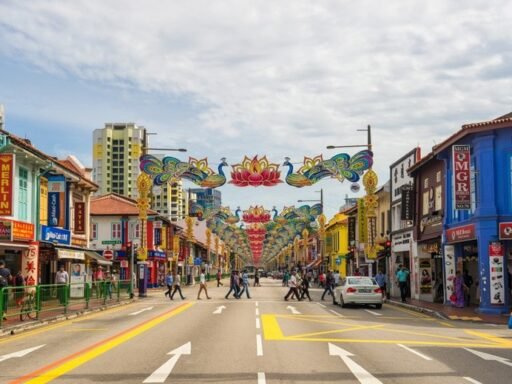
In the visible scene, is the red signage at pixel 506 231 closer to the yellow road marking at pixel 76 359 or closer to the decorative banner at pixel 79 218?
the yellow road marking at pixel 76 359

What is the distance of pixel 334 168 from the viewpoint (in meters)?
38.9

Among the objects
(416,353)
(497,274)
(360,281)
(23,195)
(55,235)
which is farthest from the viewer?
(55,235)

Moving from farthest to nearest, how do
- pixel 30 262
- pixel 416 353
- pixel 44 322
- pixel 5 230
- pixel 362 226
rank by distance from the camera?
pixel 362 226, pixel 30 262, pixel 5 230, pixel 44 322, pixel 416 353

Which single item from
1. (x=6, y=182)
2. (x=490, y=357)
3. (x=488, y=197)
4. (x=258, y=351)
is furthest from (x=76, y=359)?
(x=488, y=197)

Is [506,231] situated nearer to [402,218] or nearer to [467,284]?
[467,284]

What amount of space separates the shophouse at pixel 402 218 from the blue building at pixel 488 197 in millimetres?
10049

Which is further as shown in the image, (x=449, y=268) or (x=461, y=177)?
(x=449, y=268)

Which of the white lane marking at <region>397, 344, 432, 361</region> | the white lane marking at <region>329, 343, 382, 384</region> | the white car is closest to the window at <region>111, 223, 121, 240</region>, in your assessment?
the white car

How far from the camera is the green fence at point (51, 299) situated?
20.5m

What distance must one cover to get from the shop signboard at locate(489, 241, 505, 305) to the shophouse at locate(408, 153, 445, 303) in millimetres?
6465

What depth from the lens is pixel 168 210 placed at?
531 ft

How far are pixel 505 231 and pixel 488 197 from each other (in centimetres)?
155

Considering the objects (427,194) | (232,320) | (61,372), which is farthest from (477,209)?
(61,372)

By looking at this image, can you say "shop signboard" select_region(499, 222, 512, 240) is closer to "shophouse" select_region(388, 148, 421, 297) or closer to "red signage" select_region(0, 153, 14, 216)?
"shophouse" select_region(388, 148, 421, 297)
